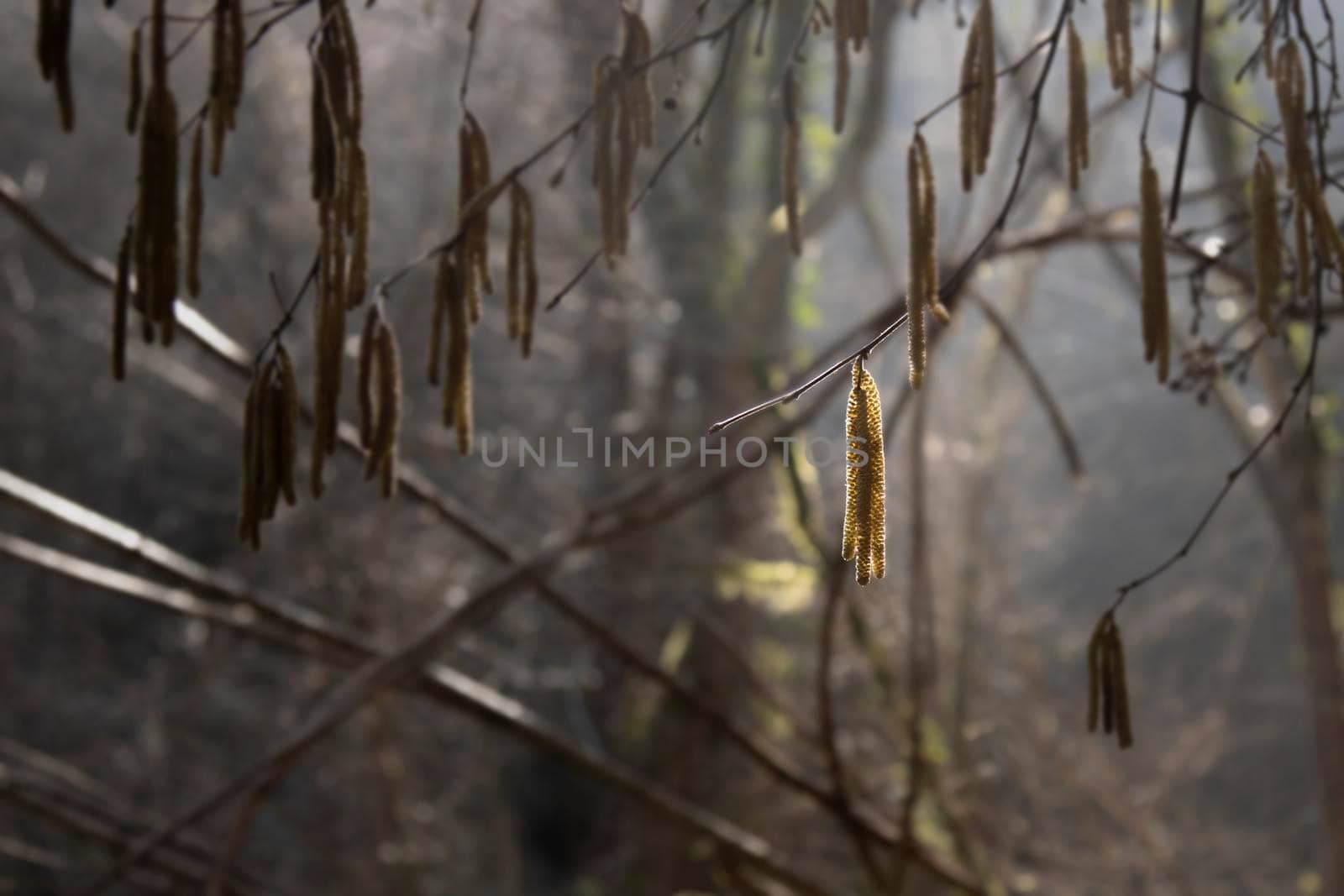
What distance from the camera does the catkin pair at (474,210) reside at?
2.04ft

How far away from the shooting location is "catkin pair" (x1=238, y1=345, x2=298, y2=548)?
1.81ft

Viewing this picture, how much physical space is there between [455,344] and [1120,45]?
319mm

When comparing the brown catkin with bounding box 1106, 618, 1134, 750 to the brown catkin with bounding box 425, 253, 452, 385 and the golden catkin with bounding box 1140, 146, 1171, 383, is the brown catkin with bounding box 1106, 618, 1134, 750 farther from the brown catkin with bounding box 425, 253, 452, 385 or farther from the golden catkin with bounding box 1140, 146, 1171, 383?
the brown catkin with bounding box 425, 253, 452, 385

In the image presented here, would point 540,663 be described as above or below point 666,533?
above

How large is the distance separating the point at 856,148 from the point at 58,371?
2652mm

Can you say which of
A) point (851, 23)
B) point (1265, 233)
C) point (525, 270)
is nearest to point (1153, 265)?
point (1265, 233)

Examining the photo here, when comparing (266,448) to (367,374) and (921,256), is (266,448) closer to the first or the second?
(367,374)

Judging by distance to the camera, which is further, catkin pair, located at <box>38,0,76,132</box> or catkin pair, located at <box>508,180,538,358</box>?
catkin pair, located at <box>508,180,538,358</box>

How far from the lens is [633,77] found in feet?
2.15

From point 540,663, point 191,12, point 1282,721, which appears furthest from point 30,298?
point 1282,721

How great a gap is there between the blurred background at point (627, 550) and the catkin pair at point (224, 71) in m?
0.46

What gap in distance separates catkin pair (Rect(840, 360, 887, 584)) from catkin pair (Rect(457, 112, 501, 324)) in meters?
0.22

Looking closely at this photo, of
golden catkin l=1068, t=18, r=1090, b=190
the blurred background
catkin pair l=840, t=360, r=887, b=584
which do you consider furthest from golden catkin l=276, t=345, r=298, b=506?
the blurred background

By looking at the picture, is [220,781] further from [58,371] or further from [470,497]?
[58,371]
